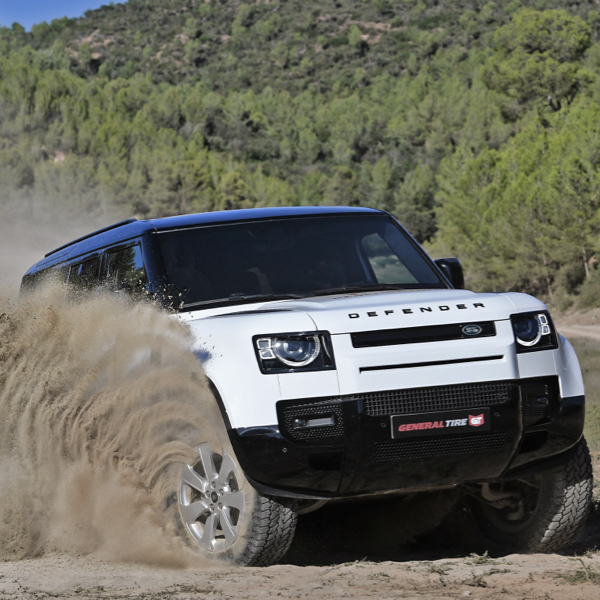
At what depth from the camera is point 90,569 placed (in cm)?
443

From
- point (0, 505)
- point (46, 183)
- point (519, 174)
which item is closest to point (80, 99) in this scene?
point (46, 183)

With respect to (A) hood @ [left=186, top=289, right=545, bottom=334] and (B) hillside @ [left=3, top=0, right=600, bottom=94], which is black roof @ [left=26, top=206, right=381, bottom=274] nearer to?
(A) hood @ [left=186, top=289, right=545, bottom=334]

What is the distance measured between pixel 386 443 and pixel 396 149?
57.1 meters

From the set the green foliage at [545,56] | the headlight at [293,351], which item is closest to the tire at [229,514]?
the headlight at [293,351]

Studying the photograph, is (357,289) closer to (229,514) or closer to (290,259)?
(290,259)

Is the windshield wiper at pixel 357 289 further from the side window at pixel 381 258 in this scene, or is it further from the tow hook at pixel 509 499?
the tow hook at pixel 509 499

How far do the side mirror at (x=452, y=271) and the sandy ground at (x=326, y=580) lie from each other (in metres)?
1.65

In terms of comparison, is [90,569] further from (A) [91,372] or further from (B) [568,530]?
(B) [568,530]

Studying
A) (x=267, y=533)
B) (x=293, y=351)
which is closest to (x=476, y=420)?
(x=293, y=351)

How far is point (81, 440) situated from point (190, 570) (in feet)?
3.41

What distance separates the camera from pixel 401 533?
5.57 metres

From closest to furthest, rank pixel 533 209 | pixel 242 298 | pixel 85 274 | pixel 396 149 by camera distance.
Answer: pixel 242 298
pixel 85 274
pixel 533 209
pixel 396 149

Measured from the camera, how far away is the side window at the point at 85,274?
5.70 m

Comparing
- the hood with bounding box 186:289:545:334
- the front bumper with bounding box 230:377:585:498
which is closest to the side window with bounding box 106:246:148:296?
the hood with bounding box 186:289:545:334
